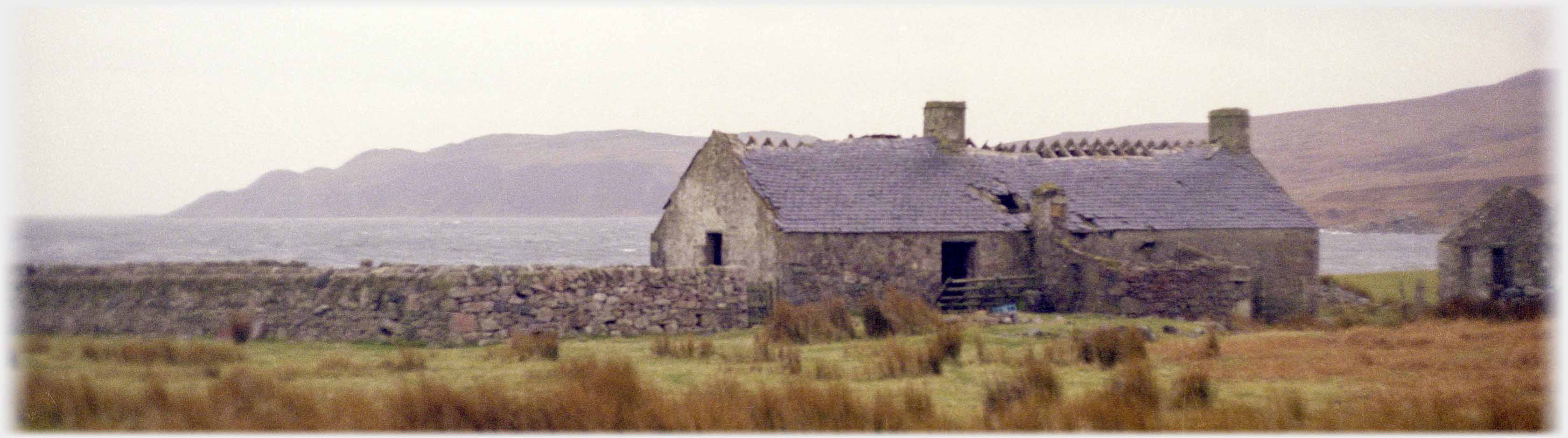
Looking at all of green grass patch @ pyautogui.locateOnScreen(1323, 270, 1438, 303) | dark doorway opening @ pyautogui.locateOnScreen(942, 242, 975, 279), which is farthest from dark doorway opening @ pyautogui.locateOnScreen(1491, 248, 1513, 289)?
dark doorway opening @ pyautogui.locateOnScreen(942, 242, 975, 279)

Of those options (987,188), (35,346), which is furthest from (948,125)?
(35,346)

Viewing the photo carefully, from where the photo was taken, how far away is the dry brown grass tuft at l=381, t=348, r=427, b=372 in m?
11.7

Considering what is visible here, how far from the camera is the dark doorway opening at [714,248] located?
22.6 meters

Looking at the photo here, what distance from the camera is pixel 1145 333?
51.4 feet

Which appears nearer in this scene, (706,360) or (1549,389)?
(1549,389)

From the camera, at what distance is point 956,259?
74.2 ft

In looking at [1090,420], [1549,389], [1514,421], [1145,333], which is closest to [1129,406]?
[1090,420]

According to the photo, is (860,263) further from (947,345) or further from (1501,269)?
(1501,269)

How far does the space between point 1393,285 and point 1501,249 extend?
28.6ft

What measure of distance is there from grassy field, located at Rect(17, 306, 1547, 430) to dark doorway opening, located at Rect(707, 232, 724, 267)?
8.02 metres

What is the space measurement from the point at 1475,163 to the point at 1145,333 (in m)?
119

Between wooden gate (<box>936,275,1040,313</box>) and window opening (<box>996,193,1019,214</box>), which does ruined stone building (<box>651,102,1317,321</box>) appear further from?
wooden gate (<box>936,275,1040,313</box>)

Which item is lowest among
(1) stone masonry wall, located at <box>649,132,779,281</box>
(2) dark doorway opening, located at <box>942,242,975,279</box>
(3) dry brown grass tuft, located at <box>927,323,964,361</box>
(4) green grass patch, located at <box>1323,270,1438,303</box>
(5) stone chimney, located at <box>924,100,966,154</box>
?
(4) green grass patch, located at <box>1323,270,1438,303</box>

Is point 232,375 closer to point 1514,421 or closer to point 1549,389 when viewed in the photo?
point 1514,421
